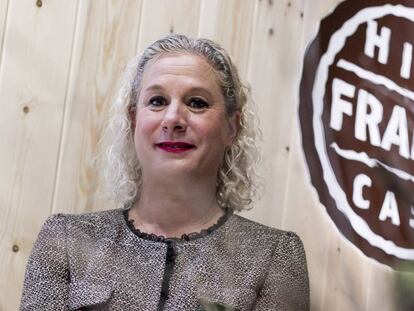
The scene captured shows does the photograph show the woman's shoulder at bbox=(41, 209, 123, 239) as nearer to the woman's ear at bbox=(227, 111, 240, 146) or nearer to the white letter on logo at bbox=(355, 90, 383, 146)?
the woman's ear at bbox=(227, 111, 240, 146)

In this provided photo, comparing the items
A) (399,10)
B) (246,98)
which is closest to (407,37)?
(399,10)

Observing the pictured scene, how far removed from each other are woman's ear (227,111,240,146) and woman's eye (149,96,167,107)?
162mm

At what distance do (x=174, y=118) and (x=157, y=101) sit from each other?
8cm

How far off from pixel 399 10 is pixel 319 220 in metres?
0.56

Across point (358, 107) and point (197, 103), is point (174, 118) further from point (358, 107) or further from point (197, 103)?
point (358, 107)

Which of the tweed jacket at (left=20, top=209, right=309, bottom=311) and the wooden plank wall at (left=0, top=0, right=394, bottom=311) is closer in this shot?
the tweed jacket at (left=20, top=209, right=309, bottom=311)

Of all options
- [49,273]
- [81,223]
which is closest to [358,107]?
[81,223]

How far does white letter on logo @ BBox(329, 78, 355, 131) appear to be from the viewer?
163 centimetres

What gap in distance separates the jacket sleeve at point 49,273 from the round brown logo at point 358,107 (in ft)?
2.29

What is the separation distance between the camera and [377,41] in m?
1.62

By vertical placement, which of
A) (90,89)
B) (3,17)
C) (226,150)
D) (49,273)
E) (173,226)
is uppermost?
(3,17)

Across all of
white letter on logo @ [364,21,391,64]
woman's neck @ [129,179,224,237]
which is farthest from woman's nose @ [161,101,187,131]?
white letter on logo @ [364,21,391,64]

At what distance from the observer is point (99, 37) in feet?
5.27

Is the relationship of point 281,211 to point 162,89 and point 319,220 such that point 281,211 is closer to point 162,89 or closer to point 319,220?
point 319,220
